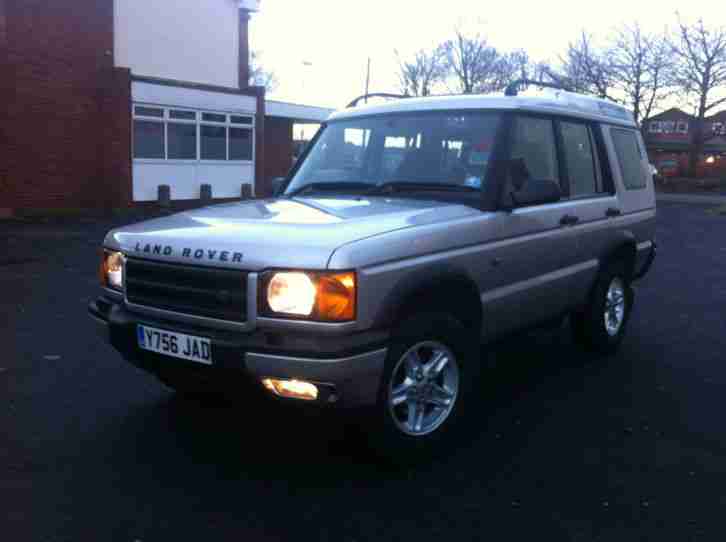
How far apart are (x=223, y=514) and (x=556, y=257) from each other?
289cm

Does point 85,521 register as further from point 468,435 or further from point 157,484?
point 468,435

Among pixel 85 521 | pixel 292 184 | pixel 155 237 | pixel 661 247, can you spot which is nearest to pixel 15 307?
pixel 292 184

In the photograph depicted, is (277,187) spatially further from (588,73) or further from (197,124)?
(588,73)

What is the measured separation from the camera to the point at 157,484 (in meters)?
3.68

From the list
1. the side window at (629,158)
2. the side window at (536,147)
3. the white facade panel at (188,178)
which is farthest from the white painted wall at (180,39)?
the side window at (536,147)

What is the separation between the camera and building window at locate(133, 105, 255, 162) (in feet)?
68.7

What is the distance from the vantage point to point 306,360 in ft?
11.0

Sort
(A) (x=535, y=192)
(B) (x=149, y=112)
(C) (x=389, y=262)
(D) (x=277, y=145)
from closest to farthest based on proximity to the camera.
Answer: (C) (x=389, y=262)
(A) (x=535, y=192)
(B) (x=149, y=112)
(D) (x=277, y=145)

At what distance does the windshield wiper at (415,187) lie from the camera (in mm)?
4535

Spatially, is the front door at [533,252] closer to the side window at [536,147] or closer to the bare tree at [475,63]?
the side window at [536,147]

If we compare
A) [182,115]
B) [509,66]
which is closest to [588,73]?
[509,66]

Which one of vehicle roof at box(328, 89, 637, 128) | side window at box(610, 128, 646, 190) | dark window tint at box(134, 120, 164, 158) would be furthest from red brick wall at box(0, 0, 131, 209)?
side window at box(610, 128, 646, 190)

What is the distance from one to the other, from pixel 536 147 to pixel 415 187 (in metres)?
0.97

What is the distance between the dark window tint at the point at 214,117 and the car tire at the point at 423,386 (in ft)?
65.6
